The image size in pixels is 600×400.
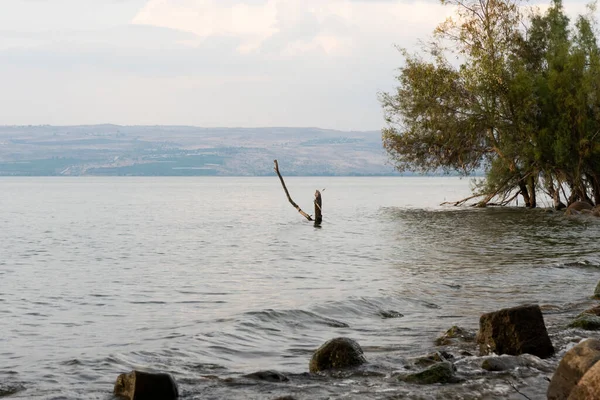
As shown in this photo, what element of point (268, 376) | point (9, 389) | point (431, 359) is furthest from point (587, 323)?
point (9, 389)

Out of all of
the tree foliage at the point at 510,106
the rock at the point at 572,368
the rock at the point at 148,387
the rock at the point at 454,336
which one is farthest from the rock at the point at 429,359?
the tree foliage at the point at 510,106

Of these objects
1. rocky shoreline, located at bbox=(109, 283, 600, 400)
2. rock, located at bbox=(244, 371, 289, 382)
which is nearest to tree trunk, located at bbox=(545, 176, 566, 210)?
rocky shoreline, located at bbox=(109, 283, 600, 400)

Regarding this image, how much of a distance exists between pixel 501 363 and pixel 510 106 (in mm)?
42396

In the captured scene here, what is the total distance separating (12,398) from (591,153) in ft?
146

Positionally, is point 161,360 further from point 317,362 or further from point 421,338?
point 421,338

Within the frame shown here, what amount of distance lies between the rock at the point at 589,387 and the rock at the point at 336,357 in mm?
4158

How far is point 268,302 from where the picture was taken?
1916 centimetres

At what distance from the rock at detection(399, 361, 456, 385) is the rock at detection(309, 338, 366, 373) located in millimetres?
1018

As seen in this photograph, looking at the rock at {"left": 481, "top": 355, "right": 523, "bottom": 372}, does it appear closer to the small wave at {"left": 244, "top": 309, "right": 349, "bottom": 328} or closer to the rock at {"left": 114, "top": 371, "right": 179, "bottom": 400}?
the rock at {"left": 114, "top": 371, "right": 179, "bottom": 400}

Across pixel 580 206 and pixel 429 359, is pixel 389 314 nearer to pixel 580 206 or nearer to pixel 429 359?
pixel 429 359

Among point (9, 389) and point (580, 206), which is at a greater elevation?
point (580, 206)

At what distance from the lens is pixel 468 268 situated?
25531 millimetres

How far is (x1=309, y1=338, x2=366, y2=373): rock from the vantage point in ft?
37.5

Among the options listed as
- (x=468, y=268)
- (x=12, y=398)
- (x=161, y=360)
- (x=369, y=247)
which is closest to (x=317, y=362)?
(x=161, y=360)
